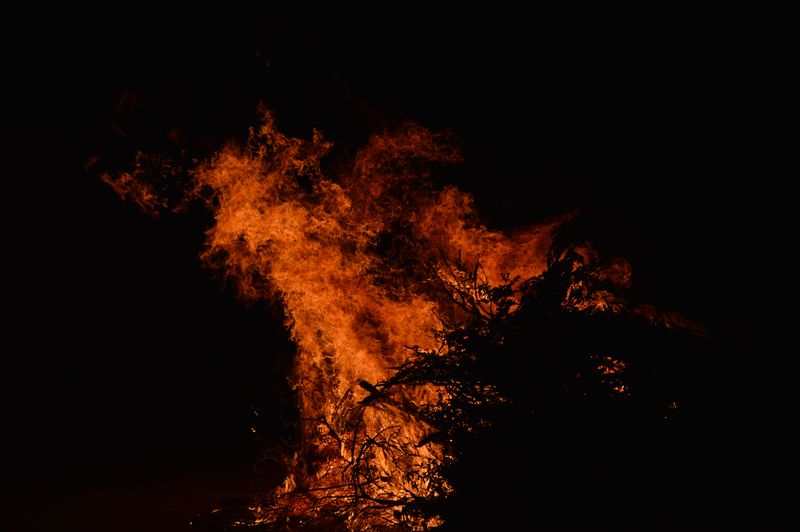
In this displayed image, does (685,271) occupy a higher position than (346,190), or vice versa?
(346,190)

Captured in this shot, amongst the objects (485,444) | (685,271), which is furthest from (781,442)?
(685,271)

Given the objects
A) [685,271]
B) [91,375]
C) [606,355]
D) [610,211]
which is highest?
[91,375]

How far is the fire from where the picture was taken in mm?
6145

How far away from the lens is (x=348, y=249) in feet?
21.4

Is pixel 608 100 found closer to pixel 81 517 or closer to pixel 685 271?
pixel 685 271

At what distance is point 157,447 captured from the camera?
350 inches

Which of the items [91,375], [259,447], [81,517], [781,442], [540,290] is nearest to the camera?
[781,442]

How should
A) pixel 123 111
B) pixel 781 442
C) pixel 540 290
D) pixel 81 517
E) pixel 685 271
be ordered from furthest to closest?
pixel 123 111 < pixel 685 271 < pixel 81 517 < pixel 540 290 < pixel 781 442

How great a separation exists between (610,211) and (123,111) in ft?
18.3

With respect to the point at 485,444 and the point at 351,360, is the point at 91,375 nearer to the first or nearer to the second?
the point at 351,360

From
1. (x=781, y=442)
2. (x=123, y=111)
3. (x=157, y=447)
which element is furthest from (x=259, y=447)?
(x=781, y=442)

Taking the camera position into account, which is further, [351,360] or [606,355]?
[351,360]

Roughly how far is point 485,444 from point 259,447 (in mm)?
5355

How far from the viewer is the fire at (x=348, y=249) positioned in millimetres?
6145
